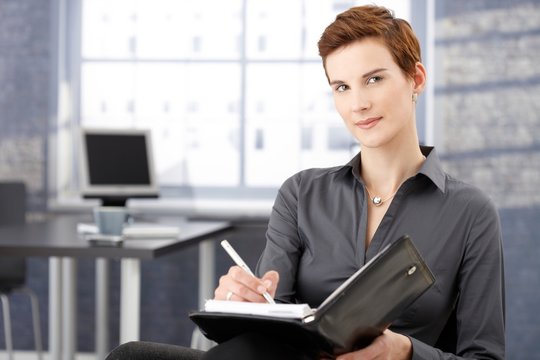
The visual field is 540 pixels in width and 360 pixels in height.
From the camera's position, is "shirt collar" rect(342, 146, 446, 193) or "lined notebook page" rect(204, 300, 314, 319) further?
"shirt collar" rect(342, 146, 446, 193)

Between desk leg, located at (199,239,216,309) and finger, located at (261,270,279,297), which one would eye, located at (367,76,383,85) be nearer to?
finger, located at (261,270,279,297)

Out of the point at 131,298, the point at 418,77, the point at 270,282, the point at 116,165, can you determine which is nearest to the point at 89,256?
the point at 131,298

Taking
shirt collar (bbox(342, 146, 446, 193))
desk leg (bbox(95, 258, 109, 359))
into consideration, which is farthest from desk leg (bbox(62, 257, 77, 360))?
shirt collar (bbox(342, 146, 446, 193))

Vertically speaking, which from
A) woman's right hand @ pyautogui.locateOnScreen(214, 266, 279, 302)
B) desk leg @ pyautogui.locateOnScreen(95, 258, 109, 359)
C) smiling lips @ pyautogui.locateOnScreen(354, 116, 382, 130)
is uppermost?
smiling lips @ pyautogui.locateOnScreen(354, 116, 382, 130)

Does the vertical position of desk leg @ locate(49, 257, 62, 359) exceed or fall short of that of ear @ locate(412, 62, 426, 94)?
it falls short

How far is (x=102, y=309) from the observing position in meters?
3.77

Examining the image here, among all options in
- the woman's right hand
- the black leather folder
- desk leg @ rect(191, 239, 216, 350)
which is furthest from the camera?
desk leg @ rect(191, 239, 216, 350)

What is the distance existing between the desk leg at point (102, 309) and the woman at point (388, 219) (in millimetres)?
2371

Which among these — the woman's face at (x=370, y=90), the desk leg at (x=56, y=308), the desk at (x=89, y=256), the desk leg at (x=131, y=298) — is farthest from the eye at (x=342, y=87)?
the desk leg at (x=56, y=308)

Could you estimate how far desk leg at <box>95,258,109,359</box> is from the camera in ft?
12.3

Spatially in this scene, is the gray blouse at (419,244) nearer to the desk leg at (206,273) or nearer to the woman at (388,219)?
the woman at (388,219)

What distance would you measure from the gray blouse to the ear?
0.14 meters

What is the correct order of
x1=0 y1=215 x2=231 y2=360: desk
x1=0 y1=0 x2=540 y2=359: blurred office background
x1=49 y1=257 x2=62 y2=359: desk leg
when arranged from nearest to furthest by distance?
x1=0 y1=215 x2=231 y2=360: desk
x1=49 y1=257 x2=62 y2=359: desk leg
x1=0 y1=0 x2=540 y2=359: blurred office background

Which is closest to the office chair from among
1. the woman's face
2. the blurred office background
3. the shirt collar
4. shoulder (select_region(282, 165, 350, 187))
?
the blurred office background
